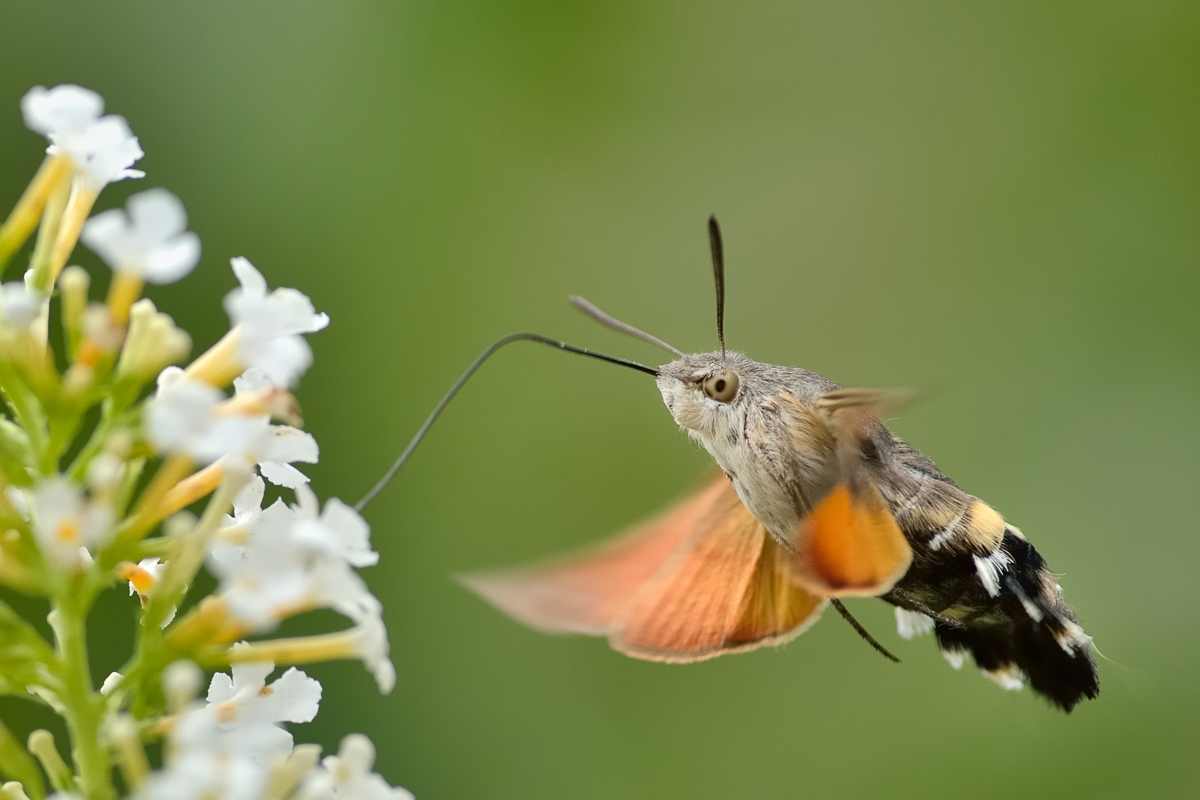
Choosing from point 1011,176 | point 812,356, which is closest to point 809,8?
point 1011,176

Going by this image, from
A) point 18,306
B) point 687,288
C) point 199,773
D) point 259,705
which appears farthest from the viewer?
point 687,288

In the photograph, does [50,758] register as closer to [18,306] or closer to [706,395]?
[18,306]

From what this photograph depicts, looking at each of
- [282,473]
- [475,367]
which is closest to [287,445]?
[282,473]

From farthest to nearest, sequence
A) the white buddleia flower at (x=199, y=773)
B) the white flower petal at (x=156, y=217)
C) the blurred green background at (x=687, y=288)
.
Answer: the blurred green background at (x=687, y=288), the white flower petal at (x=156, y=217), the white buddleia flower at (x=199, y=773)

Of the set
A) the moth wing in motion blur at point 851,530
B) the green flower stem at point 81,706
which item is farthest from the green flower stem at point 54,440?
the moth wing in motion blur at point 851,530

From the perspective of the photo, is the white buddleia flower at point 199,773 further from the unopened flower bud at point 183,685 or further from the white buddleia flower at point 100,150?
the white buddleia flower at point 100,150

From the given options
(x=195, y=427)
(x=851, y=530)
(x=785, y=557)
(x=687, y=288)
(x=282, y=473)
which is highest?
(x=195, y=427)

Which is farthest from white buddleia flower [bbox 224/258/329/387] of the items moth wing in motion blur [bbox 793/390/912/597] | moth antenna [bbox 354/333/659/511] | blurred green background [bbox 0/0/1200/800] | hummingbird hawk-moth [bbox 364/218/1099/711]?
blurred green background [bbox 0/0/1200/800]
